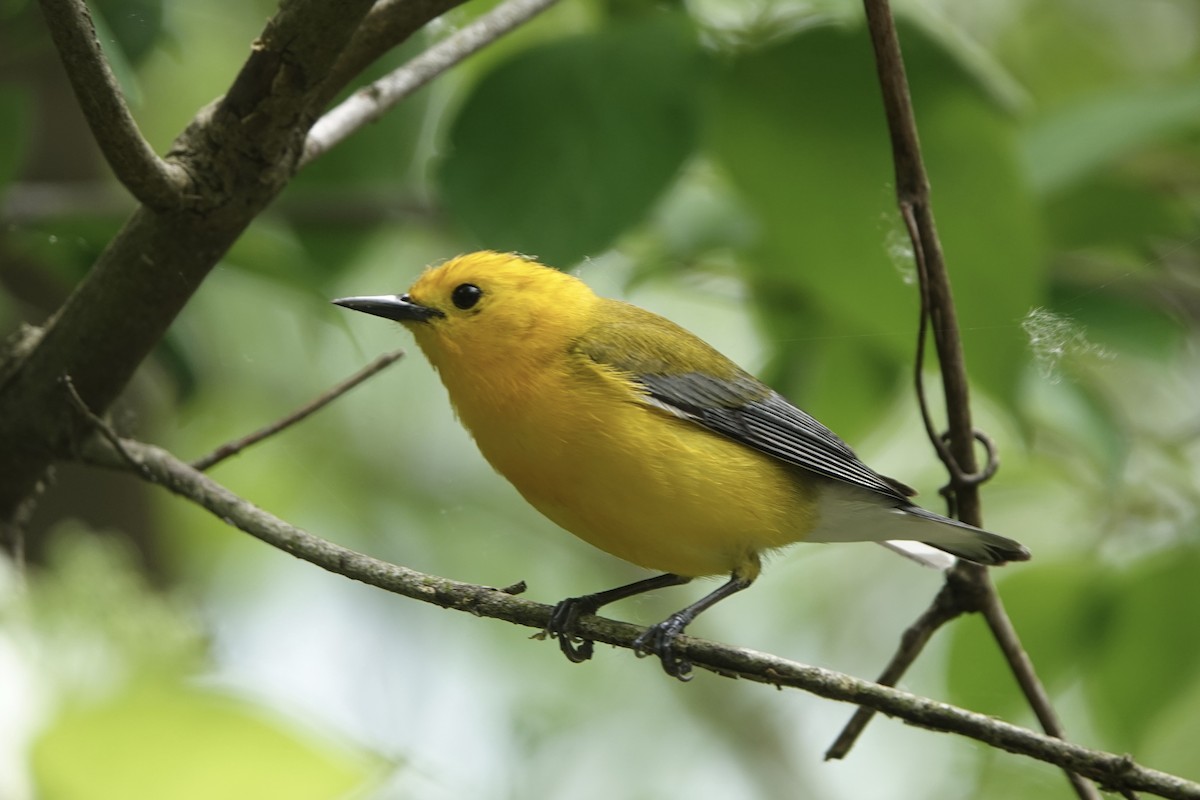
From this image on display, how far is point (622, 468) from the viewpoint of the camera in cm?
301

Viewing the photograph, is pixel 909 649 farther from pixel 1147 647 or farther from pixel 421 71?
pixel 421 71

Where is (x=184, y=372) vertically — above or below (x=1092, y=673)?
below

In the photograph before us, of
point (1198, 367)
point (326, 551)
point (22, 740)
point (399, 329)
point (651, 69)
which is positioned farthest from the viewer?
point (1198, 367)

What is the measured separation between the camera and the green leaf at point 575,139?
3227mm

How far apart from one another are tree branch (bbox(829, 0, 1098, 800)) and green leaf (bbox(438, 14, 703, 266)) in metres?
0.69

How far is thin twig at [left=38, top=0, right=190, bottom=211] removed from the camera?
229 centimetres

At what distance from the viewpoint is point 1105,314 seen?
3625 mm

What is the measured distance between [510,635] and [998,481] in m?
2.80

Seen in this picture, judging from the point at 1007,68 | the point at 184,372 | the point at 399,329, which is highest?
the point at 1007,68

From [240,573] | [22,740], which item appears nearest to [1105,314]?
[22,740]

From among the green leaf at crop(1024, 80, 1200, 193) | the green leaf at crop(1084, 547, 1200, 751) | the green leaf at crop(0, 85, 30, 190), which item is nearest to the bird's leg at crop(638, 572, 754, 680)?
the green leaf at crop(1084, 547, 1200, 751)

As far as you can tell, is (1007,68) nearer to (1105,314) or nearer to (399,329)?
(1105,314)

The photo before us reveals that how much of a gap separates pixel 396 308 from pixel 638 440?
0.72 m

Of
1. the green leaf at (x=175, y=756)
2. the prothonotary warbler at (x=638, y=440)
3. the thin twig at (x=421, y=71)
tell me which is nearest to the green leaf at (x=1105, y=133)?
the prothonotary warbler at (x=638, y=440)
